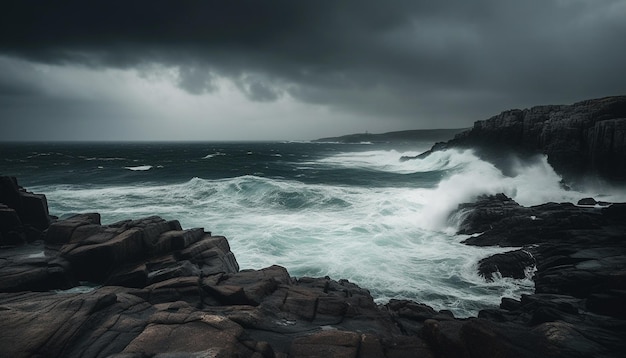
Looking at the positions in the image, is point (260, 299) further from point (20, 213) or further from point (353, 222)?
point (20, 213)

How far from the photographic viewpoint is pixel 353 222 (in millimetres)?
24125

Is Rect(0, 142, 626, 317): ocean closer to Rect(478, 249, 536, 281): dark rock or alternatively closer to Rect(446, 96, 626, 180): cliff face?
Rect(478, 249, 536, 281): dark rock

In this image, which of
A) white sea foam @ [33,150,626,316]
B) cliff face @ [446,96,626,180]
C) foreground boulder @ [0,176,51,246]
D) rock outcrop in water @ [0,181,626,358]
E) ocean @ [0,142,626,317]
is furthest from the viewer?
cliff face @ [446,96,626,180]

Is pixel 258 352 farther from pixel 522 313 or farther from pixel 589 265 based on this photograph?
pixel 589 265

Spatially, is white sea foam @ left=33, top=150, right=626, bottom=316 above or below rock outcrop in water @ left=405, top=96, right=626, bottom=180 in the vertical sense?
below

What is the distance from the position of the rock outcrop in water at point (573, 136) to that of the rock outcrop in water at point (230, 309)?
61.7ft

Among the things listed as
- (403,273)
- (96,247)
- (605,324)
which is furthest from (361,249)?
(96,247)

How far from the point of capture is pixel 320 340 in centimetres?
660

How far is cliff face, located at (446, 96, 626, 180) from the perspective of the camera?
29609mm

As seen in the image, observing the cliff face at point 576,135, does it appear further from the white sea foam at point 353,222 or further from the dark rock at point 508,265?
the dark rock at point 508,265

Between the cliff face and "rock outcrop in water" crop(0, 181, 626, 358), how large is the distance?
18.9 meters

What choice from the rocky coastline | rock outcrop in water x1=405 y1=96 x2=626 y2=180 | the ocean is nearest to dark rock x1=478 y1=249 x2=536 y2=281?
the rocky coastline

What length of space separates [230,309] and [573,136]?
4125cm

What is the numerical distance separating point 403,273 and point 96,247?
13.7m
